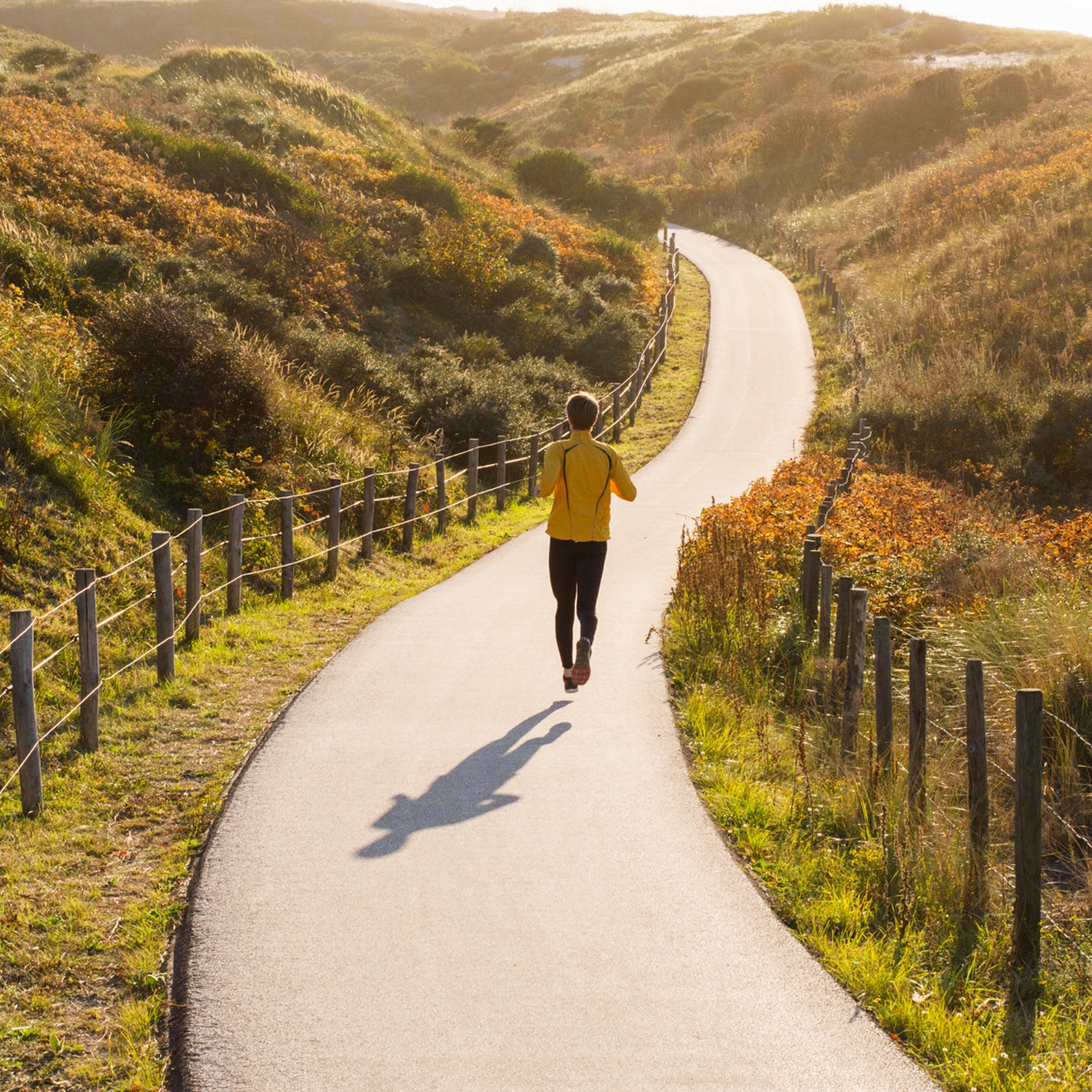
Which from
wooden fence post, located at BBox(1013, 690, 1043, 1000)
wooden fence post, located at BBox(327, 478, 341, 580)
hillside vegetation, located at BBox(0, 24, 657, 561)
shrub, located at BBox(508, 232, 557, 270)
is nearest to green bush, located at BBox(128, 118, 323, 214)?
hillside vegetation, located at BBox(0, 24, 657, 561)

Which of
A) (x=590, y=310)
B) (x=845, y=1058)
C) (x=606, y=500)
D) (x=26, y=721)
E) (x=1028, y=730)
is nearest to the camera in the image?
(x=845, y=1058)

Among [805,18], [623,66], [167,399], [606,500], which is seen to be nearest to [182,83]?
[167,399]

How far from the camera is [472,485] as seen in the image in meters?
16.8

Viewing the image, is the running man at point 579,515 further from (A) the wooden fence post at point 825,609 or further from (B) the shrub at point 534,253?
(B) the shrub at point 534,253

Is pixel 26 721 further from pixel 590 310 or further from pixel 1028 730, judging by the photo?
pixel 590 310

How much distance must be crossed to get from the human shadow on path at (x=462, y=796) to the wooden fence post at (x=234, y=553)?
14.2ft

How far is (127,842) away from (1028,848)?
4748 mm

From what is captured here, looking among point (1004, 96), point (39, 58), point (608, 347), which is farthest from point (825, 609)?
point (1004, 96)

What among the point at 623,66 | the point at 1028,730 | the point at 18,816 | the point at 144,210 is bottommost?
the point at 18,816

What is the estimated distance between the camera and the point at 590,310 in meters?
30.7

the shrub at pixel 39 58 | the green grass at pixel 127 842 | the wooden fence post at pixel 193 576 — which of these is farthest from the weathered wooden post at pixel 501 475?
the shrub at pixel 39 58

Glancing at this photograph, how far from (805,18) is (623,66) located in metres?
18.0

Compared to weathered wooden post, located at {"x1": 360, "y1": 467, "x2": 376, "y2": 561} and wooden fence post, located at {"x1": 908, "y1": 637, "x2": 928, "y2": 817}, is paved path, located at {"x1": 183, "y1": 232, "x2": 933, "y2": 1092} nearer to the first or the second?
wooden fence post, located at {"x1": 908, "y1": 637, "x2": 928, "y2": 817}

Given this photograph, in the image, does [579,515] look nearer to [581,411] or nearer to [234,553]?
[581,411]
